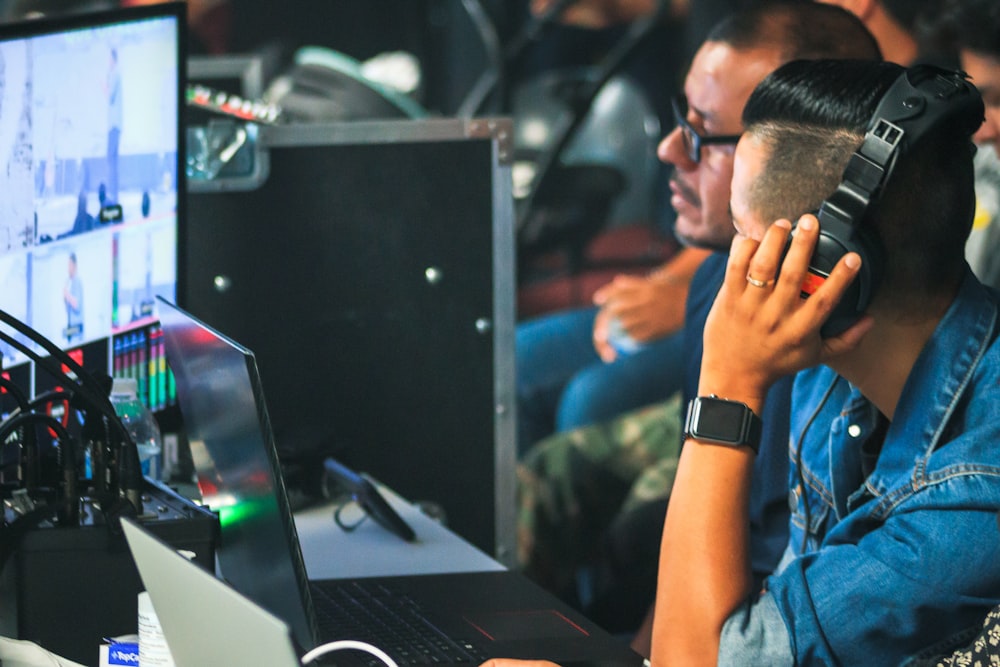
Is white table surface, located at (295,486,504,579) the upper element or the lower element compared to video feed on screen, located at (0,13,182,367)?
lower

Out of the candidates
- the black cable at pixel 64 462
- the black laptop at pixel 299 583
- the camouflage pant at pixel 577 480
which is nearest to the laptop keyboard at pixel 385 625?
the black laptop at pixel 299 583

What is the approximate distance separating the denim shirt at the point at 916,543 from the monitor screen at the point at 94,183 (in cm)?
78

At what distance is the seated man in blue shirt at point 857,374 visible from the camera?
1.02 meters

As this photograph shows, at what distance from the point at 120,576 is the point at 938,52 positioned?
1.87m

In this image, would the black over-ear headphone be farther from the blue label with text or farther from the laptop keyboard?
the blue label with text

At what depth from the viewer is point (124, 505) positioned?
3.66 ft

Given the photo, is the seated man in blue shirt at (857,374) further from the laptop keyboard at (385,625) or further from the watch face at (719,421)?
the laptop keyboard at (385,625)

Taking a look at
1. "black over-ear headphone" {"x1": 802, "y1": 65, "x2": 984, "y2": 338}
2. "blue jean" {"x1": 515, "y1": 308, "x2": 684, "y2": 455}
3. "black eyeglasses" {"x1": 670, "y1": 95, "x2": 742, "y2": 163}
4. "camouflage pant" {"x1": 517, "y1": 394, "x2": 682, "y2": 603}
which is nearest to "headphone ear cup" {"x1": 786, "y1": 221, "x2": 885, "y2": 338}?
"black over-ear headphone" {"x1": 802, "y1": 65, "x2": 984, "y2": 338}

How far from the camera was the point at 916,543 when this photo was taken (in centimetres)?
101

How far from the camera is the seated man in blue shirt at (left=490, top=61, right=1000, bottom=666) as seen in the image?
1.02m

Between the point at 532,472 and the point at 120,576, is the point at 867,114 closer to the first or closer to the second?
the point at 120,576

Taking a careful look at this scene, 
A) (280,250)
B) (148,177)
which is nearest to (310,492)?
(280,250)

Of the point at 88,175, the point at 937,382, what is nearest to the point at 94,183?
the point at 88,175

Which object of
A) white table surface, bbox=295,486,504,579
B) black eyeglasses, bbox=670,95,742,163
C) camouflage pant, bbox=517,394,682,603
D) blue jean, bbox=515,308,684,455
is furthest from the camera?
blue jean, bbox=515,308,684,455
